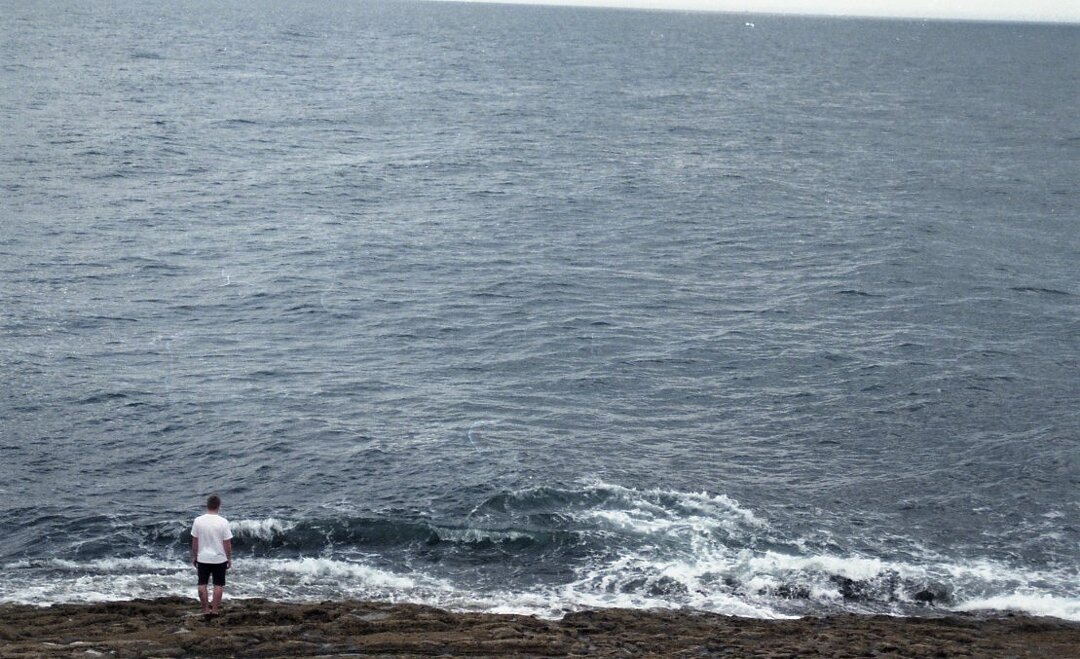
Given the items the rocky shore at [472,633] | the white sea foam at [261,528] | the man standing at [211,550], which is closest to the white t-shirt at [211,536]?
the man standing at [211,550]

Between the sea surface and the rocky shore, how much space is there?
1506 mm

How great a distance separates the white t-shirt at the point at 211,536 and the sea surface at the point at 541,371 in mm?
3385

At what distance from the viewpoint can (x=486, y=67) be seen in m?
147

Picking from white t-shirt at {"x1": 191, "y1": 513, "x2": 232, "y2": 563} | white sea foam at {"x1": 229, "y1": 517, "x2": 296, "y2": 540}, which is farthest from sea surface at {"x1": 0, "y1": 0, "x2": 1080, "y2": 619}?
white t-shirt at {"x1": 191, "y1": 513, "x2": 232, "y2": 563}

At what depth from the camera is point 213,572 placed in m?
20.3

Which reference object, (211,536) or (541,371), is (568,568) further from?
(541,371)

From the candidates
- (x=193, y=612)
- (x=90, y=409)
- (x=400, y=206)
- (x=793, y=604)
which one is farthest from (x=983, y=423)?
(x=400, y=206)

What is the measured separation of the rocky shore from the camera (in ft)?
61.9

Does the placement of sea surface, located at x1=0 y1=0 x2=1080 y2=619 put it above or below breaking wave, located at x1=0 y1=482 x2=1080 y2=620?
above

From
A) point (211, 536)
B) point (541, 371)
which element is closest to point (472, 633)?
point (211, 536)

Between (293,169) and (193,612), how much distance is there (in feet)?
170

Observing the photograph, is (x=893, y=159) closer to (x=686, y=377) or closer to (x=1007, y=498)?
(x=686, y=377)

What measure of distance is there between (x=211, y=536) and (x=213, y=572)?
0.72m

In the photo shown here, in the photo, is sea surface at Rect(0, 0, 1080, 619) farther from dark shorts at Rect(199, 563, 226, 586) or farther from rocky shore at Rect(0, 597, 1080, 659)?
dark shorts at Rect(199, 563, 226, 586)
